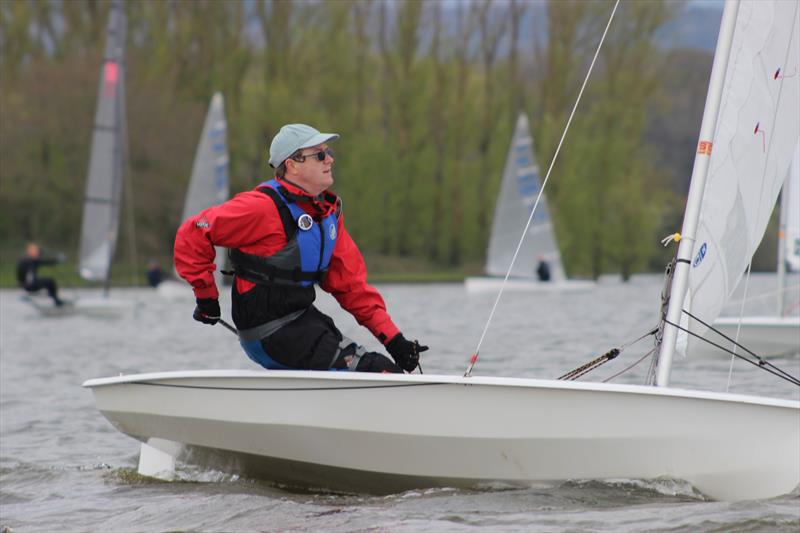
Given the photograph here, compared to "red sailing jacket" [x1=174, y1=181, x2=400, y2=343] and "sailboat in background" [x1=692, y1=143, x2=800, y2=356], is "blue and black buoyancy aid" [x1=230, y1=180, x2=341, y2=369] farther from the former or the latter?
"sailboat in background" [x1=692, y1=143, x2=800, y2=356]

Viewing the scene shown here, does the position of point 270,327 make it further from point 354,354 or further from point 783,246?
point 783,246

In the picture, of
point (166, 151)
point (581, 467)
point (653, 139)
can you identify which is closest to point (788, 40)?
point (581, 467)

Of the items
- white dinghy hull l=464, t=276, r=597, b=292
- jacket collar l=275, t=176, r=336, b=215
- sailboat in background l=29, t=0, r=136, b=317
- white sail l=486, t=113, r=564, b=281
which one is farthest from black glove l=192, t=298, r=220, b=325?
white sail l=486, t=113, r=564, b=281

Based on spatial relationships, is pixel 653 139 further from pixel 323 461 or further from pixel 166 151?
pixel 323 461

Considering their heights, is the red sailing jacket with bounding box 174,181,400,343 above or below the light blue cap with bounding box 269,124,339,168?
below

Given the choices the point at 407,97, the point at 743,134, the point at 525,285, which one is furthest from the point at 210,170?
the point at 743,134

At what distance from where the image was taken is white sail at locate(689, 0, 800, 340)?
17.6ft

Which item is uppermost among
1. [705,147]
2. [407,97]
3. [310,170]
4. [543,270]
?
[407,97]

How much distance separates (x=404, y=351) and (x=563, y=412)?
0.73 m

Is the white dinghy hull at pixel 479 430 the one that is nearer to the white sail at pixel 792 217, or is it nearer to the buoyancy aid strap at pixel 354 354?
the buoyancy aid strap at pixel 354 354

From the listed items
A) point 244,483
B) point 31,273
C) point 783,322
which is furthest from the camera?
point 31,273

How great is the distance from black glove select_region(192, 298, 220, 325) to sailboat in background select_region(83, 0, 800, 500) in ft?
0.68

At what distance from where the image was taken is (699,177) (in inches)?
206

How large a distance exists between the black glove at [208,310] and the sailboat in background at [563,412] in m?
0.21
